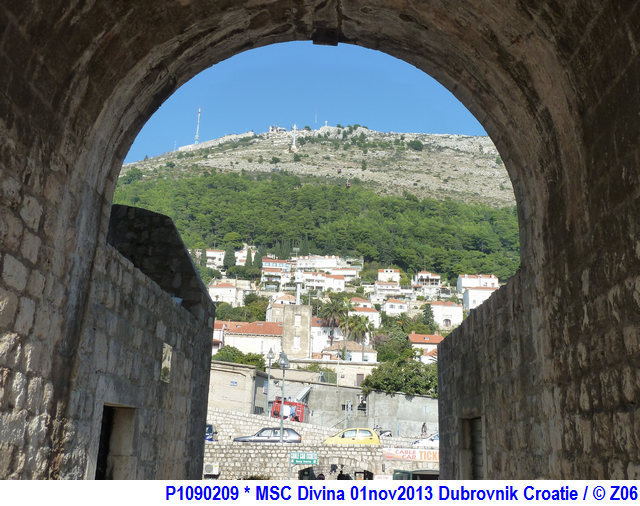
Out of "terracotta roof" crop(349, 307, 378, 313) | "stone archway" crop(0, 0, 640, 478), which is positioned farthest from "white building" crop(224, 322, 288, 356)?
"stone archway" crop(0, 0, 640, 478)

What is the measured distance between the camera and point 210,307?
9.84 m

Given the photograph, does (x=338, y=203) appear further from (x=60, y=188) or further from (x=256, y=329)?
(x=60, y=188)

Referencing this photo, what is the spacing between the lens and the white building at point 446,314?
113m

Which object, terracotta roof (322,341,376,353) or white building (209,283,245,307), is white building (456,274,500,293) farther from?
terracotta roof (322,341,376,353)

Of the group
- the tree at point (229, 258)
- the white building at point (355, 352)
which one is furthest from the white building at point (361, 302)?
the tree at point (229, 258)

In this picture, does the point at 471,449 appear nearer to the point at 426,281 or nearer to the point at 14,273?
the point at 14,273

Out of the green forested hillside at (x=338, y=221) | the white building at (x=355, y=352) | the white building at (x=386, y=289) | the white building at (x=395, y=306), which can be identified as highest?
the green forested hillside at (x=338, y=221)

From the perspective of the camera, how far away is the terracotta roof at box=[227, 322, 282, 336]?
8219cm

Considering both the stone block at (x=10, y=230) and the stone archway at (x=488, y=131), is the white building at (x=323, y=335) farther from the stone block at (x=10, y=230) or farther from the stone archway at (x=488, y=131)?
the stone block at (x=10, y=230)

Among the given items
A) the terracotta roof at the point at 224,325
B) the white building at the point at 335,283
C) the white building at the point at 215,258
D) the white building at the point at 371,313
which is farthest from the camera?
the white building at the point at 215,258

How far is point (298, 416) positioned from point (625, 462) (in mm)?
45936

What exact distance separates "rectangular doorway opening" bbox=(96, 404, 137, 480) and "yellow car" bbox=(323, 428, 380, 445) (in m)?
24.7

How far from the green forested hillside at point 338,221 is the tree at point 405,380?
97.4 metres
